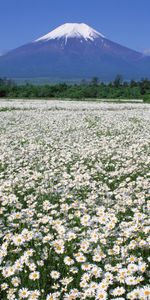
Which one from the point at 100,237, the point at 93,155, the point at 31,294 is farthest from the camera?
the point at 93,155

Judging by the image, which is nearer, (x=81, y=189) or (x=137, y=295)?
(x=137, y=295)

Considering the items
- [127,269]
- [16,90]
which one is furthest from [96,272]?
Result: [16,90]

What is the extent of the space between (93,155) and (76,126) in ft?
30.0

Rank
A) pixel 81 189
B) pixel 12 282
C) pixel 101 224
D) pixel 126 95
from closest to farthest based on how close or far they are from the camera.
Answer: pixel 12 282 < pixel 101 224 < pixel 81 189 < pixel 126 95

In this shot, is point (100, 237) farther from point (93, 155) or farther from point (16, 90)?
point (16, 90)

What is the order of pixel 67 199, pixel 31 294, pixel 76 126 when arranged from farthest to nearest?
pixel 76 126
pixel 67 199
pixel 31 294

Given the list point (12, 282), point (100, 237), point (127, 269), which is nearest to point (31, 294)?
point (12, 282)

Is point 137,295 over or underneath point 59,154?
over

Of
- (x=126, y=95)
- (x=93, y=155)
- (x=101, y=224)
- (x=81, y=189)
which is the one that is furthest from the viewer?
(x=126, y=95)

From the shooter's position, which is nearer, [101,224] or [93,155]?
[101,224]

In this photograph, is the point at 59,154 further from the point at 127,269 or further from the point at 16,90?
the point at 16,90

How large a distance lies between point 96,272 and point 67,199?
313 centimetres

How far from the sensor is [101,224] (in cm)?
534

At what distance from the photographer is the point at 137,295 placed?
335cm
